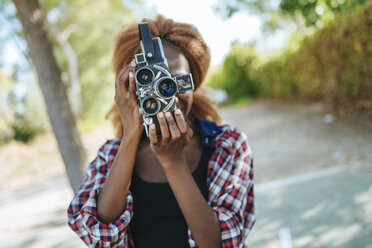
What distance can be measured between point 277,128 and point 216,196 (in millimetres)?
6783

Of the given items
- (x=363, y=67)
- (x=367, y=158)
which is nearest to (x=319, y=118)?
(x=363, y=67)

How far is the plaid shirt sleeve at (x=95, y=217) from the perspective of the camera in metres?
1.28

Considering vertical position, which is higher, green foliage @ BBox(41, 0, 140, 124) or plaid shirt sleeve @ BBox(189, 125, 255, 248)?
green foliage @ BBox(41, 0, 140, 124)

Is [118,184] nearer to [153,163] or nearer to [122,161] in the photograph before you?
[122,161]

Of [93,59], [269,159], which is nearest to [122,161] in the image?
[269,159]

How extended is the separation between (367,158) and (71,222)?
440cm

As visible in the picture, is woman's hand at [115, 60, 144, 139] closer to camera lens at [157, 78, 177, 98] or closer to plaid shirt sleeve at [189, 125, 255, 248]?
camera lens at [157, 78, 177, 98]

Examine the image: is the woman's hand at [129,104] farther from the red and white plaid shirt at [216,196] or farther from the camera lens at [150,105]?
the red and white plaid shirt at [216,196]

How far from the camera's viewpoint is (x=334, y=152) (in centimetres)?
496

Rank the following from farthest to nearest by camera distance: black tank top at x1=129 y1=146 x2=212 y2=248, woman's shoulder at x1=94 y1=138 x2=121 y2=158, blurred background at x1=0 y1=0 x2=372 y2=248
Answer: blurred background at x1=0 y1=0 x2=372 y2=248, woman's shoulder at x1=94 y1=138 x2=121 y2=158, black tank top at x1=129 y1=146 x2=212 y2=248

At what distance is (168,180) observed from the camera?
1.30m

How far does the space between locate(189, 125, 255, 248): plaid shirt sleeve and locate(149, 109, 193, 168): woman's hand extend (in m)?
0.26

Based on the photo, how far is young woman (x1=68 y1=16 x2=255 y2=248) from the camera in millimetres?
1266

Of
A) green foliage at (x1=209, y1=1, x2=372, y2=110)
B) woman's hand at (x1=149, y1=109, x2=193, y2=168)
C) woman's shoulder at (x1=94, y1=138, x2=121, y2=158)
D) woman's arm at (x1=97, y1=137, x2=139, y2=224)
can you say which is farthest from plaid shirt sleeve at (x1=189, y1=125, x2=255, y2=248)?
green foliage at (x1=209, y1=1, x2=372, y2=110)
